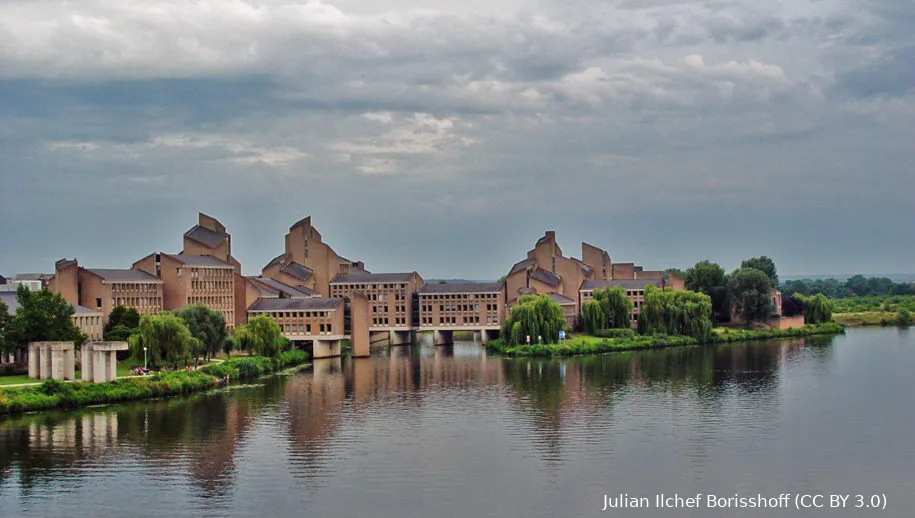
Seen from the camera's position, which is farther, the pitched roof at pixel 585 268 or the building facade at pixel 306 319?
the pitched roof at pixel 585 268

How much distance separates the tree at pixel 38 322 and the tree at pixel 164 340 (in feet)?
11.0

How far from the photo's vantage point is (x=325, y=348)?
256 feet

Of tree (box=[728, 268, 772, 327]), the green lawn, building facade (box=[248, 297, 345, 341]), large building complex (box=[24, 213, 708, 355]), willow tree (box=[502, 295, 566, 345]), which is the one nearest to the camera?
the green lawn

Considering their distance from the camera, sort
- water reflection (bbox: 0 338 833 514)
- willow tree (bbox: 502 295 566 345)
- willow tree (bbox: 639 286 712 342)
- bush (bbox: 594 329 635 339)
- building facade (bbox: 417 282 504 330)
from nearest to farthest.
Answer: water reflection (bbox: 0 338 833 514), willow tree (bbox: 502 295 566 345), bush (bbox: 594 329 635 339), willow tree (bbox: 639 286 712 342), building facade (bbox: 417 282 504 330)

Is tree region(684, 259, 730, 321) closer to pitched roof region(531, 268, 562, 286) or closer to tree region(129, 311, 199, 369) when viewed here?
pitched roof region(531, 268, 562, 286)

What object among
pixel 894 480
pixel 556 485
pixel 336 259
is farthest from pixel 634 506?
pixel 336 259

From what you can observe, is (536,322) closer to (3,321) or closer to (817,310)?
(817,310)

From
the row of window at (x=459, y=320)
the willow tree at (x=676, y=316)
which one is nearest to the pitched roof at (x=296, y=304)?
the row of window at (x=459, y=320)

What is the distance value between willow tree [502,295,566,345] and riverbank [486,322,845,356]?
0.93 m

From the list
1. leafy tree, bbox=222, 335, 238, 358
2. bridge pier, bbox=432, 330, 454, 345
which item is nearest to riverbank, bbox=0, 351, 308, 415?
leafy tree, bbox=222, 335, 238, 358

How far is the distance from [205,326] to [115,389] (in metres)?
12.0

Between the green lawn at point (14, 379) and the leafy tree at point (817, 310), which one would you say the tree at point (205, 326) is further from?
the leafy tree at point (817, 310)

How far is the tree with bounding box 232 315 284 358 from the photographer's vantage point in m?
66.9

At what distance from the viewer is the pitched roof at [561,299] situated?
88338mm
